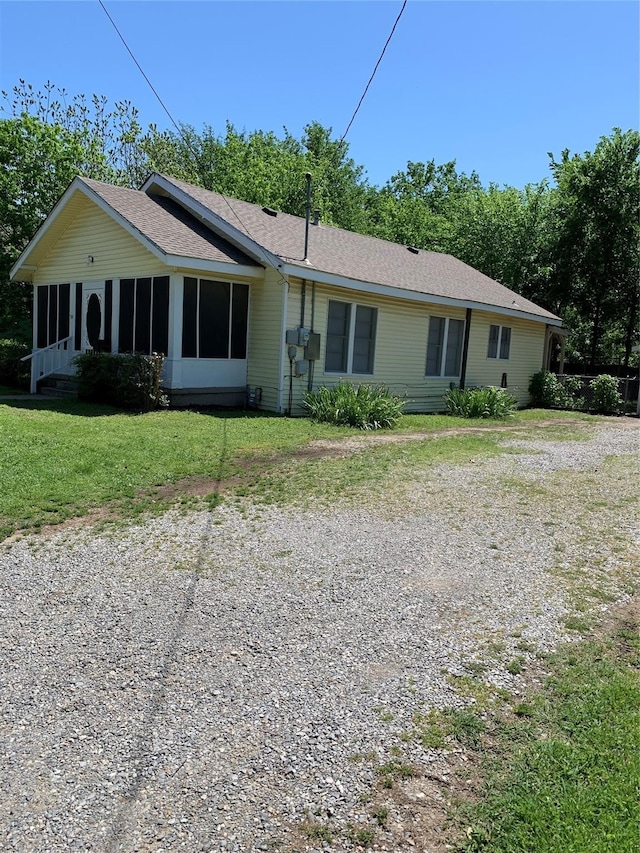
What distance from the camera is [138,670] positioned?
10.6ft

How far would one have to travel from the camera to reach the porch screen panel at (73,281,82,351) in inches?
614

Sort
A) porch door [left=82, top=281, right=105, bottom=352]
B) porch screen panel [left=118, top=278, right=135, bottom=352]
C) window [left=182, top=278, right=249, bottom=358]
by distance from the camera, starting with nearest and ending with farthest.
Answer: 1. window [left=182, top=278, right=249, bottom=358]
2. porch screen panel [left=118, top=278, right=135, bottom=352]
3. porch door [left=82, top=281, right=105, bottom=352]

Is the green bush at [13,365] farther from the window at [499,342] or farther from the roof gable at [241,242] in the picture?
the window at [499,342]

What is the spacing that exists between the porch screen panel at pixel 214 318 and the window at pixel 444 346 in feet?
19.8

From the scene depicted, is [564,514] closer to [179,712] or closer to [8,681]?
[179,712]

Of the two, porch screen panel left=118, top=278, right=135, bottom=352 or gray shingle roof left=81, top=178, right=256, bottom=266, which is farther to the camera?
porch screen panel left=118, top=278, right=135, bottom=352

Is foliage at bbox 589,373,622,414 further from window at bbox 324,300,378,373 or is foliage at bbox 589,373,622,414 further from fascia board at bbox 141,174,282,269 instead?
fascia board at bbox 141,174,282,269

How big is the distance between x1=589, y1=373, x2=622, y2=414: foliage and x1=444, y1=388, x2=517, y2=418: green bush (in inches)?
200

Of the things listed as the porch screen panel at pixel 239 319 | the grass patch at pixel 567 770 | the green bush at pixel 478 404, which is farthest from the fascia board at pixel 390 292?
the grass patch at pixel 567 770

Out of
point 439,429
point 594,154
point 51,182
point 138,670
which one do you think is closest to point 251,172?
point 51,182

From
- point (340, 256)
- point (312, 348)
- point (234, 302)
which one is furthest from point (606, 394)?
point (234, 302)

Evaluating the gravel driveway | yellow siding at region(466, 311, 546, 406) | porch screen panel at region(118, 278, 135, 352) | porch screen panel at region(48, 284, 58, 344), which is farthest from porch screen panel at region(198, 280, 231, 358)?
yellow siding at region(466, 311, 546, 406)

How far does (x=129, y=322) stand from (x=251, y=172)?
17958 mm

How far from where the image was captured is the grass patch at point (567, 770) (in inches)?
86.3
